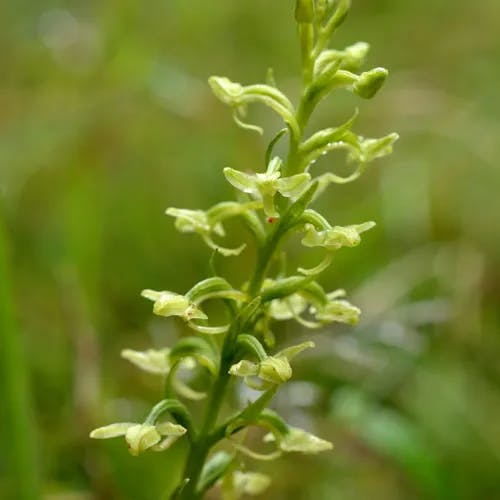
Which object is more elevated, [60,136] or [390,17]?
[390,17]

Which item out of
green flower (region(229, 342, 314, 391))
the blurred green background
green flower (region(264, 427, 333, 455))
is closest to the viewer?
green flower (region(229, 342, 314, 391))

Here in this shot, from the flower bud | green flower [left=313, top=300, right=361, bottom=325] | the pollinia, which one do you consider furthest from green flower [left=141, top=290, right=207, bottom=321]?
the flower bud

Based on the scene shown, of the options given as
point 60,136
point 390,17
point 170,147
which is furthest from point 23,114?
point 390,17

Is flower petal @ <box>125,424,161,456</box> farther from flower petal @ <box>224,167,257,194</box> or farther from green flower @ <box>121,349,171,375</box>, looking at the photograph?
flower petal @ <box>224,167,257,194</box>

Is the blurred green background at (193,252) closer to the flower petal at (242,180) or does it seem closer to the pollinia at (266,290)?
the pollinia at (266,290)

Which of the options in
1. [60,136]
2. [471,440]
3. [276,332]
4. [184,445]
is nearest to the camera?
[184,445]

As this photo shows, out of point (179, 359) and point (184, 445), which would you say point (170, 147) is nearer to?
point (184, 445)

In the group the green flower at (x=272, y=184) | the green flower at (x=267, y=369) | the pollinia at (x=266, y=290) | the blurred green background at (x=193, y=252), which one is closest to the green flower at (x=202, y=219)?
the pollinia at (x=266, y=290)
